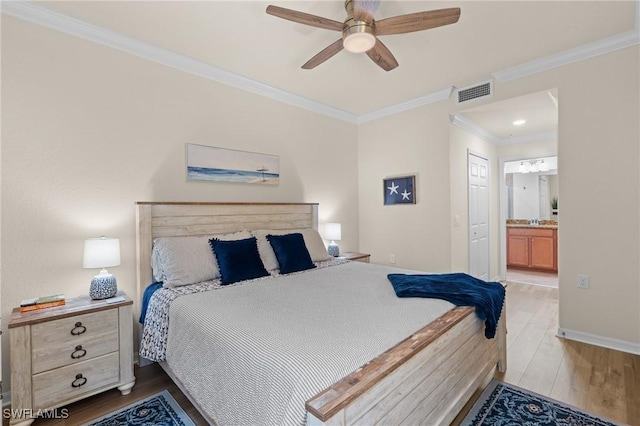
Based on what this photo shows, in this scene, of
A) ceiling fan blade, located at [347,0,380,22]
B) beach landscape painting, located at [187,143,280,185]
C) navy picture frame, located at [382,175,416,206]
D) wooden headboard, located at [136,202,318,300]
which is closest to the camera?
ceiling fan blade, located at [347,0,380,22]

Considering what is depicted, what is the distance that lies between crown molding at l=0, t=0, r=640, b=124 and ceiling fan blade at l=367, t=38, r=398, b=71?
1.48m

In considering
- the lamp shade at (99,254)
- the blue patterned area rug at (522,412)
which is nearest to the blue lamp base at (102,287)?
the lamp shade at (99,254)

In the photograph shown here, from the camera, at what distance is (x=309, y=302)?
Result: 1.83 metres

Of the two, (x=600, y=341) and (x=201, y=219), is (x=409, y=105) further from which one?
(x=600, y=341)

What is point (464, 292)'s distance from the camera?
6.22 feet

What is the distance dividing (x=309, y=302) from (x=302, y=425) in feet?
2.81

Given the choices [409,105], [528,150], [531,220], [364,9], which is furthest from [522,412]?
[531,220]

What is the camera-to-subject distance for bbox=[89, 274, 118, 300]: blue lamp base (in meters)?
2.09

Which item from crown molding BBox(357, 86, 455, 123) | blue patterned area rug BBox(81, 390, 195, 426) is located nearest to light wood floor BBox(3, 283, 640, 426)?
blue patterned area rug BBox(81, 390, 195, 426)

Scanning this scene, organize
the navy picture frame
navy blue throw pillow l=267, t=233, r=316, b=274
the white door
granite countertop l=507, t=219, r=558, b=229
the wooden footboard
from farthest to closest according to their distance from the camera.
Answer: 1. granite countertop l=507, t=219, r=558, b=229
2. the white door
3. the navy picture frame
4. navy blue throw pillow l=267, t=233, r=316, b=274
5. the wooden footboard

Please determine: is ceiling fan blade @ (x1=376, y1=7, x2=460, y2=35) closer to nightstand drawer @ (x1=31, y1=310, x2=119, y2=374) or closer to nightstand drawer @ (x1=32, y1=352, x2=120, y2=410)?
nightstand drawer @ (x1=31, y1=310, x2=119, y2=374)

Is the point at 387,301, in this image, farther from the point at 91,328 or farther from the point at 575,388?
the point at 91,328

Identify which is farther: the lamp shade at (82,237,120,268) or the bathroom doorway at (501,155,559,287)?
the bathroom doorway at (501,155,559,287)

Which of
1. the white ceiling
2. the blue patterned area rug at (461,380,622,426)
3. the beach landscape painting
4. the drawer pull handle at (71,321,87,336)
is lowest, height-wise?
the blue patterned area rug at (461,380,622,426)
